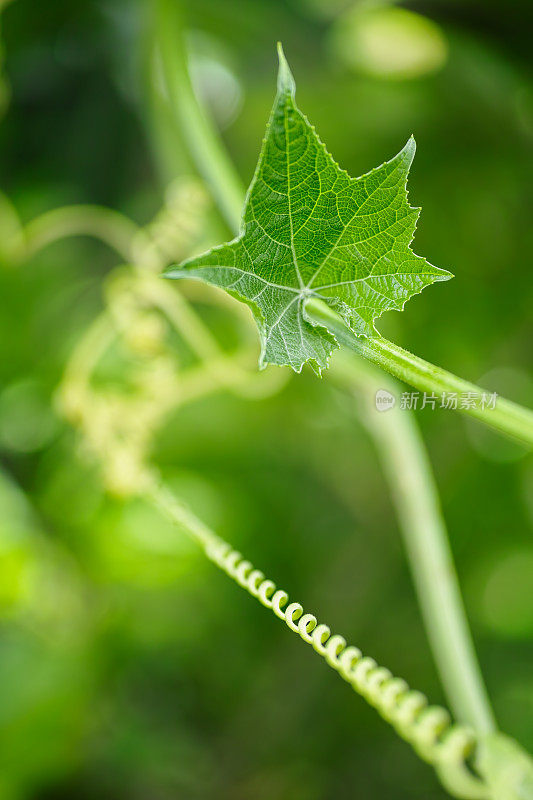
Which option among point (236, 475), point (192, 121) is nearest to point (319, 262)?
point (192, 121)

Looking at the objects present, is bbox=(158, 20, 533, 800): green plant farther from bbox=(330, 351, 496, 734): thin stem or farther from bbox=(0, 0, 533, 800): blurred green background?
bbox=(0, 0, 533, 800): blurred green background

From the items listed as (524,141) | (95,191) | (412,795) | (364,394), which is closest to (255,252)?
(364,394)

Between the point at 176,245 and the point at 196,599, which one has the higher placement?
the point at 176,245

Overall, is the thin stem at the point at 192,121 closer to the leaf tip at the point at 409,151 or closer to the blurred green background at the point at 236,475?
the blurred green background at the point at 236,475

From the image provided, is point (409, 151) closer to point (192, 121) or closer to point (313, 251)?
point (313, 251)

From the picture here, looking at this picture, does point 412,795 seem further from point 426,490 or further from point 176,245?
point 176,245
